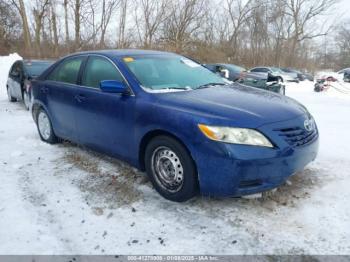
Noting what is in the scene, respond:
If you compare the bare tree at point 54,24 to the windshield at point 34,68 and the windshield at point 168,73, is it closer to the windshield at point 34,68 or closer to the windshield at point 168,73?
the windshield at point 34,68

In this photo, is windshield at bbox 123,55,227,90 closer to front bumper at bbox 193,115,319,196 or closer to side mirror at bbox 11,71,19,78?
front bumper at bbox 193,115,319,196

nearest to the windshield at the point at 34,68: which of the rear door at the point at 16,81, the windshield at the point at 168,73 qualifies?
the rear door at the point at 16,81

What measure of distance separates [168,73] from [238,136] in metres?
1.48

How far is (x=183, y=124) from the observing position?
10.3 ft

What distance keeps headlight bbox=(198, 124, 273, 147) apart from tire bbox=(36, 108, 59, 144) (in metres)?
3.31

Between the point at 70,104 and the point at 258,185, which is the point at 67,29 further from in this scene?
the point at 258,185

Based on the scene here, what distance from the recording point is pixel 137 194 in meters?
3.64

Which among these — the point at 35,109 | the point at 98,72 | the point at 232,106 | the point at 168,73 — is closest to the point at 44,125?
the point at 35,109

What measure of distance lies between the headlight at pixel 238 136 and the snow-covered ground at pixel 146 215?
0.74 metres

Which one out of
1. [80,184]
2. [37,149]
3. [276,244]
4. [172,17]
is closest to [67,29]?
[172,17]

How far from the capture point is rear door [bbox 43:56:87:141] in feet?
15.2

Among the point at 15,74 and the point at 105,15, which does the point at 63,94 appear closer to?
the point at 15,74

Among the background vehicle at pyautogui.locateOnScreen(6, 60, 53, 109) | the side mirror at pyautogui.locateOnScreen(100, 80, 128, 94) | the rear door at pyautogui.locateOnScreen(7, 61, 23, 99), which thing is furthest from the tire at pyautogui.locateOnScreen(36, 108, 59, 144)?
the rear door at pyautogui.locateOnScreen(7, 61, 23, 99)

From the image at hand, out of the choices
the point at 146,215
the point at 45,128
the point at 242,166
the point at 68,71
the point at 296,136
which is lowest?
the point at 146,215
